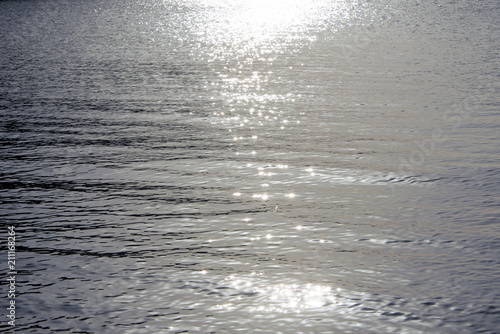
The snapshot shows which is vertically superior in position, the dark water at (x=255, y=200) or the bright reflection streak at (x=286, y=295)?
the dark water at (x=255, y=200)

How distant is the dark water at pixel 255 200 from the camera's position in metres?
5.51

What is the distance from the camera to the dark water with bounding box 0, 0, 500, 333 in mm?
5508

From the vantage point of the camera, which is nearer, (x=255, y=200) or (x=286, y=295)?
(x=286, y=295)

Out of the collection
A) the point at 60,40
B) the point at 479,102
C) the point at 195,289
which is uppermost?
the point at 60,40

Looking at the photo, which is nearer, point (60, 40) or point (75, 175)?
point (75, 175)

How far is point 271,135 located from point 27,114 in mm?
6727

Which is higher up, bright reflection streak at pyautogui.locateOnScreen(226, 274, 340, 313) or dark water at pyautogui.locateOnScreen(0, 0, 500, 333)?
dark water at pyautogui.locateOnScreen(0, 0, 500, 333)

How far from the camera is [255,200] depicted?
859cm

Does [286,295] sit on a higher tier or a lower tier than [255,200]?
lower

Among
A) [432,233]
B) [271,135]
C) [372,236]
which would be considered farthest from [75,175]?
[432,233]

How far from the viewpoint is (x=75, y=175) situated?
Answer: 10031 mm

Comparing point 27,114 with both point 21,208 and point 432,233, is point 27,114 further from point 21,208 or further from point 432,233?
point 432,233

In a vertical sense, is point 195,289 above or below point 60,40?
below

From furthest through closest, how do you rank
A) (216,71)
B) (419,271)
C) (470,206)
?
(216,71) < (470,206) < (419,271)
